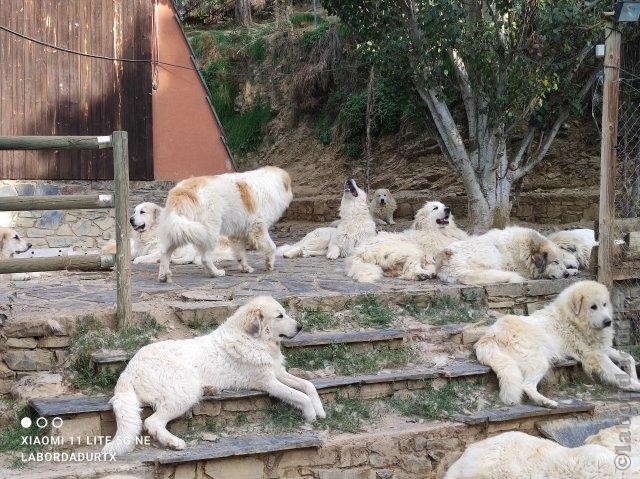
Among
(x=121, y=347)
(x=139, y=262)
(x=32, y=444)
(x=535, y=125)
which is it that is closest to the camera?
(x=32, y=444)

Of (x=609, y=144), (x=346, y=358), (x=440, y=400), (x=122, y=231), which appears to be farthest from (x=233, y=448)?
(x=609, y=144)

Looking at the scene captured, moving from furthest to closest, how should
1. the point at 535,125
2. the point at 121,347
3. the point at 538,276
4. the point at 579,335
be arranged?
the point at 535,125
the point at 538,276
the point at 579,335
the point at 121,347

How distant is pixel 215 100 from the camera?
23000 millimetres

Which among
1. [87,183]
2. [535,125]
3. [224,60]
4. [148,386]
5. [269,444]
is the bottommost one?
[269,444]

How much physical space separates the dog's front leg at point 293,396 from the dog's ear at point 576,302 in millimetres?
2733

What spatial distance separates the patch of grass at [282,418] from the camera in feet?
20.0

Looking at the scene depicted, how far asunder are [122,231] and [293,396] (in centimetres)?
193

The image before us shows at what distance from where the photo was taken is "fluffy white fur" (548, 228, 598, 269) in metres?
9.87

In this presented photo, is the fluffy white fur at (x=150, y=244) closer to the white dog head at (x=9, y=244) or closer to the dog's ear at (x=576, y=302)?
the white dog head at (x=9, y=244)

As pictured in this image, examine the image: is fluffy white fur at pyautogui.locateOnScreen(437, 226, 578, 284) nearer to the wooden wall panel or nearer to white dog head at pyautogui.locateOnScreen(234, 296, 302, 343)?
white dog head at pyautogui.locateOnScreen(234, 296, 302, 343)

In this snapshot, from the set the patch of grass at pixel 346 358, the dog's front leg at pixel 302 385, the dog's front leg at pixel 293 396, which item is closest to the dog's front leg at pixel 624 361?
the patch of grass at pixel 346 358

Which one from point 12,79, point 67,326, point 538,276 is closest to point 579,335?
point 538,276

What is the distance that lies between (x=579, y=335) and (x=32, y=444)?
474 centimetres

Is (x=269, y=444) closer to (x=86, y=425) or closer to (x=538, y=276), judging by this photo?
(x=86, y=425)
